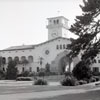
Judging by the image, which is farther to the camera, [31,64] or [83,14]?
[31,64]

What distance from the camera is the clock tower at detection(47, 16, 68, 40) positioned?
73.2m

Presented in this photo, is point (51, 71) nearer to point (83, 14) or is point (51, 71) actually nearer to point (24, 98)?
point (83, 14)

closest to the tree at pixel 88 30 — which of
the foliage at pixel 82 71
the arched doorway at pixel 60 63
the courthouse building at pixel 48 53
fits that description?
the foliage at pixel 82 71

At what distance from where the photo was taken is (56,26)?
240ft

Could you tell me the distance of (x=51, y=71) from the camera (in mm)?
58500

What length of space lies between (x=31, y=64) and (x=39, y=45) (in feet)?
18.9

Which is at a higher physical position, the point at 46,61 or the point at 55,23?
the point at 55,23

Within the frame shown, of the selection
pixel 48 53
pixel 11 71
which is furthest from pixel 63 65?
pixel 11 71

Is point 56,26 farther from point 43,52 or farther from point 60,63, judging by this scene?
point 60,63

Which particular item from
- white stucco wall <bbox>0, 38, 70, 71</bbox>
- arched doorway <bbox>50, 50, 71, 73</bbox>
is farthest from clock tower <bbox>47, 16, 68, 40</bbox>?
arched doorway <bbox>50, 50, 71, 73</bbox>

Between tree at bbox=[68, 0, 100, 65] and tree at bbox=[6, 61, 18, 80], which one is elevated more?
tree at bbox=[68, 0, 100, 65]

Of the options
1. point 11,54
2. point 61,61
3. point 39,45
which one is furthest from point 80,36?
point 11,54

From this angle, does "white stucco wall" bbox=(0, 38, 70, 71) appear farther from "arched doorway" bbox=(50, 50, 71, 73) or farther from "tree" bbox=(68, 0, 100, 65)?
"tree" bbox=(68, 0, 100, 65)

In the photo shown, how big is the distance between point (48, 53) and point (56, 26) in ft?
44.8
